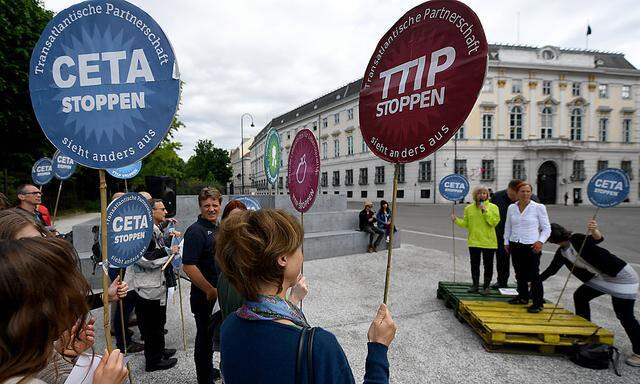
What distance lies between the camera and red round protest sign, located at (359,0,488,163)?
4.77 feet

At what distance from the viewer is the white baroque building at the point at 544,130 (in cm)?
3503

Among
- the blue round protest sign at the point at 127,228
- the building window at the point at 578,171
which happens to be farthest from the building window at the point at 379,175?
the blue round protest sign at the point at 127,228

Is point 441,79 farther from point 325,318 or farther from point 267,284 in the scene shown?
point 325,318

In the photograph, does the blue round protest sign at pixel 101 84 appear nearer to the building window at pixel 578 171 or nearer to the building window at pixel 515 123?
the building window at pixel 515 123

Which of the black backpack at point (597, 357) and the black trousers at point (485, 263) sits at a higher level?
the black trousers at point (485, 263)

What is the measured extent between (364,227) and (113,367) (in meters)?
9.00

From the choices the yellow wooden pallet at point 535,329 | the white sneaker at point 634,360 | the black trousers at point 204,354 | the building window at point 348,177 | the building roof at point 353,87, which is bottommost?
the white sneaker at point 634,360

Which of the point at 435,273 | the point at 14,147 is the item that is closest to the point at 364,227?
the point at 435,273

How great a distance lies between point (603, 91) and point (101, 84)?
5035 centimetres

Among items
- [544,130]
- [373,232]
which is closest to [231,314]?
[373,232]

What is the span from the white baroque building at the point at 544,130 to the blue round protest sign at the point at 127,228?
30498 mm

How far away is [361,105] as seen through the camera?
1934 mm

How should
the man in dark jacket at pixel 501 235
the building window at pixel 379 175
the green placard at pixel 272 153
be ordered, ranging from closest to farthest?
the man in dark jacket at pixel 501 235 < the green placard at pixel 272 153 < the building window at pixel 379 175

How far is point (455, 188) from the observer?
23.8ft
